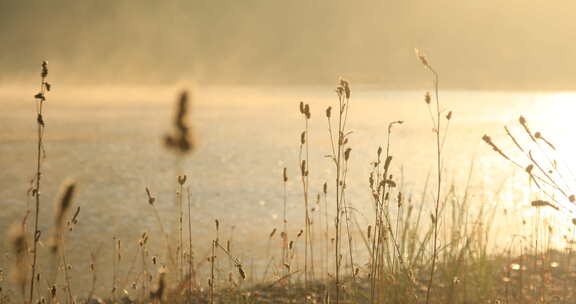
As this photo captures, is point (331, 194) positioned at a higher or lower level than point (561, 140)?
lower

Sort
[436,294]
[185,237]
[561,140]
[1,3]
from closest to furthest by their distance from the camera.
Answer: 1. [436,294]
2. [185,237]
3. [561,140]
4. [1,3]

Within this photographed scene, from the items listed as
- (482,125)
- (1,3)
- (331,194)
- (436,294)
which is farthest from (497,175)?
(1,3)

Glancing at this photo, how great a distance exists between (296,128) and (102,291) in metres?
17.4

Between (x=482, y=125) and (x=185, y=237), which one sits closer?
(x=185, y=237)

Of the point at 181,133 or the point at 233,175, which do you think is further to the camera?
the point at 233,175

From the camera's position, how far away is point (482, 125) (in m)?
24.7

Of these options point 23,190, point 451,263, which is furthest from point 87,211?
point 451,263

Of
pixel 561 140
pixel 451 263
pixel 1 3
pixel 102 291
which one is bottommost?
pixel 102 291

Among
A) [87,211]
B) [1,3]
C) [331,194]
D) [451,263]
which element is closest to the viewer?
[451,263]

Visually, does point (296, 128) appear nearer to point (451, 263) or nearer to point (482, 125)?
point (482, 125)

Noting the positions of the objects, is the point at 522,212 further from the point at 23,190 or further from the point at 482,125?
the point at 482,125

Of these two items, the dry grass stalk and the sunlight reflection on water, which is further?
the sunlight reflection on water

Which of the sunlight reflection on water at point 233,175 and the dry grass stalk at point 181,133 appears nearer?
the dry grass stalk at point 181,133

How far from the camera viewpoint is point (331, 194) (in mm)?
10008
